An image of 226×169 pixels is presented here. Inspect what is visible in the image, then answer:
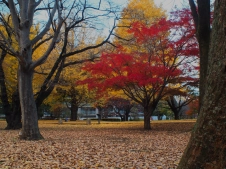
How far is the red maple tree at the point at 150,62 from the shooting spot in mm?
13195

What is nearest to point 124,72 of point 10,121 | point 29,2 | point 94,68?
point 94,68

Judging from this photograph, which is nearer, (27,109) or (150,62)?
(27,109)

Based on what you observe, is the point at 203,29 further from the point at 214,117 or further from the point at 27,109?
the point at 27,109

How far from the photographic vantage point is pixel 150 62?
13922mm

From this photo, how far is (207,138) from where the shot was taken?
2.40 m

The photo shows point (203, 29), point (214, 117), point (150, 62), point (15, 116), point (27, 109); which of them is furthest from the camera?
point (15, 116)

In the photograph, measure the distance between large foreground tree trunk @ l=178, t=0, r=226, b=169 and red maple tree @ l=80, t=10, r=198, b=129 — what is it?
10.3 meters

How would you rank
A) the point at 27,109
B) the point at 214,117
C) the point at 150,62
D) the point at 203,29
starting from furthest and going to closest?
the point at 150,62, the point at 27,109, the point at 203,29, the point at 214,117

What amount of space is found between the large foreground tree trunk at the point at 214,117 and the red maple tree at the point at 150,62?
33.9 ft

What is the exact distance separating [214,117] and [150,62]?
11635mm

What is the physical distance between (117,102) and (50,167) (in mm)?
26488

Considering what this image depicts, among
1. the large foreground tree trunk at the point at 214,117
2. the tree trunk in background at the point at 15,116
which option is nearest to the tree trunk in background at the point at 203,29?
the large foreground tree trunk at the point at 214,117

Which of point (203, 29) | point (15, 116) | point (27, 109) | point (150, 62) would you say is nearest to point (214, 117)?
point (203, 29)

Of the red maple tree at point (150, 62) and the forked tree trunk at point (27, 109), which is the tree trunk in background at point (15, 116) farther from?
the forked tree trunk at point (27, 109)
